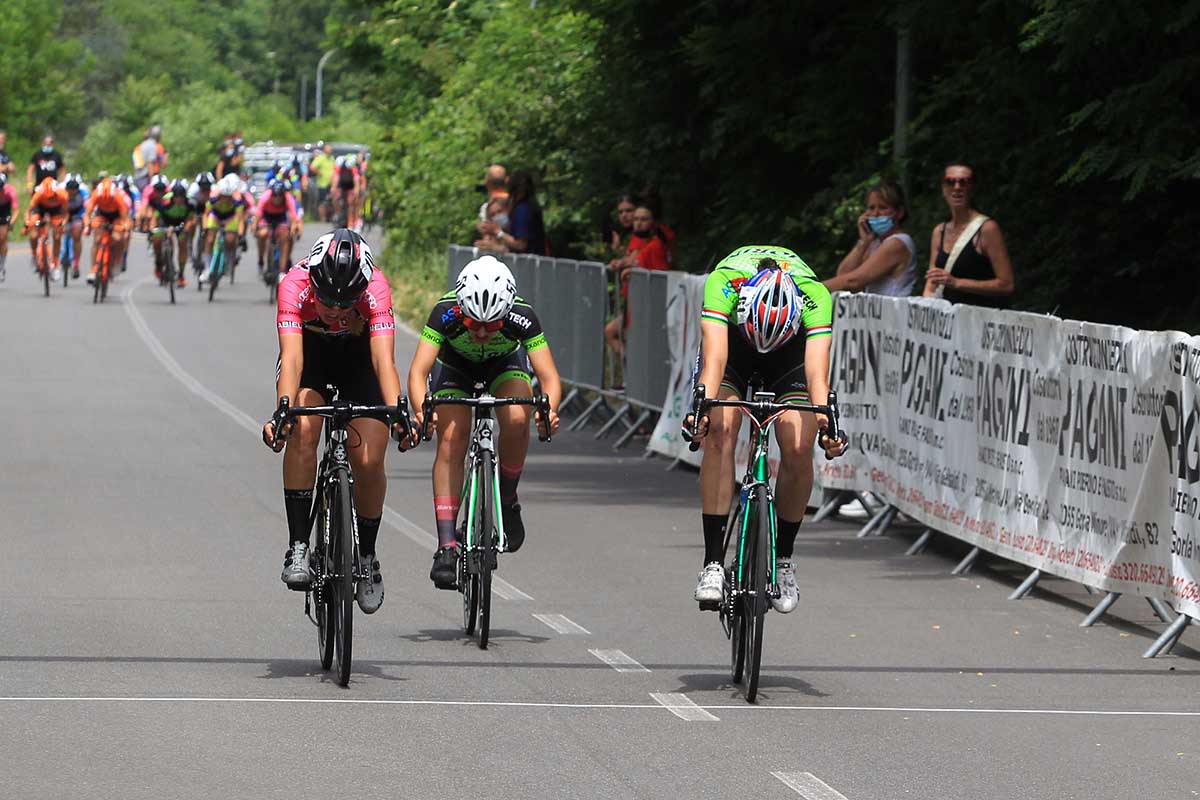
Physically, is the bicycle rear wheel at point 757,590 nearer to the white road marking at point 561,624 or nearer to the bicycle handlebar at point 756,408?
the bicycle handlebar at point 756,408

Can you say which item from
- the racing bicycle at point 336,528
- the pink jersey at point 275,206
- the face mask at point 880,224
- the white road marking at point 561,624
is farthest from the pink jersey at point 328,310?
the pink jersey at point 275,206

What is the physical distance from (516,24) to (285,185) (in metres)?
6.92

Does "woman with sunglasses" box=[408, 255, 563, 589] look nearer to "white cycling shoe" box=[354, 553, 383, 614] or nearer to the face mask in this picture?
"white cycling shoe" box=[354, 553, 383, 614]

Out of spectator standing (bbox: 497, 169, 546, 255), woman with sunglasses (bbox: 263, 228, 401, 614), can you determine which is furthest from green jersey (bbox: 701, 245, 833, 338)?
spectator standing (bbox: 497, 169, 546, 255)

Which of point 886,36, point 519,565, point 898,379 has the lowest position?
point 519,565

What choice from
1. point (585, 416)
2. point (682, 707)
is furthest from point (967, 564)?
point (585, 416)

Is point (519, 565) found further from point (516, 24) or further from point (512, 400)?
point (516, 24)

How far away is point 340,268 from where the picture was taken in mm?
9344

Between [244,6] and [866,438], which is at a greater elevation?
[244,6]

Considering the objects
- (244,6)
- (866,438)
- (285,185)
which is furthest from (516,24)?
(244,6)

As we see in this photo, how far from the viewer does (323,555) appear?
9.67 m

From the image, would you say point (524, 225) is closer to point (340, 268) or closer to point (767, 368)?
point (767, 368)

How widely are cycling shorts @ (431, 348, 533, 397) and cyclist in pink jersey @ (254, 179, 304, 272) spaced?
27.5 meters

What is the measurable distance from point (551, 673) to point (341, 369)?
147 centimetres
